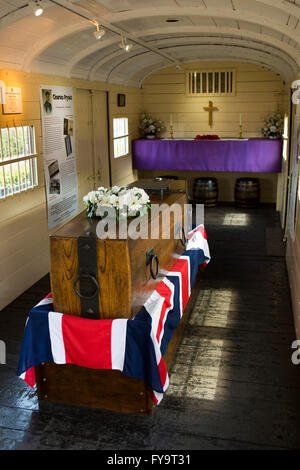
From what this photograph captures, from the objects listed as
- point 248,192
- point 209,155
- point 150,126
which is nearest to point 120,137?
point 150,126

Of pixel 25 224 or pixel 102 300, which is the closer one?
pixel 102 300

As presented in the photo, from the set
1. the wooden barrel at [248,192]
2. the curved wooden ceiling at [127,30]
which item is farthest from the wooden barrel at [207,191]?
the curved wooden ceiling at [127,30]

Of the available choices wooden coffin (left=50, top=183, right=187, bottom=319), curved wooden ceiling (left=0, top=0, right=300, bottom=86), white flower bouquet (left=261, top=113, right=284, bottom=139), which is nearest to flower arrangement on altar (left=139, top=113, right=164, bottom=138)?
white flower bouquet (left=261, top=113, right=284, bottom=139)

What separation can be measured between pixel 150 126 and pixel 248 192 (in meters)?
2.84

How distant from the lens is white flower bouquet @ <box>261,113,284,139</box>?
10469 millimetres

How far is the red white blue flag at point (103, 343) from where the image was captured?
3383 millimetres

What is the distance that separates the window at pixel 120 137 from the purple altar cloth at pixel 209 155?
503mm

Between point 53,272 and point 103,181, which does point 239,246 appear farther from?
point 53,272

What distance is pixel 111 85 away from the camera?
30.5 feet

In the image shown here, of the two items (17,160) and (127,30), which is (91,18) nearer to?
(127,30)

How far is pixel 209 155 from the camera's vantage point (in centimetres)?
1072

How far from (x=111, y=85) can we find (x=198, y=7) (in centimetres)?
463

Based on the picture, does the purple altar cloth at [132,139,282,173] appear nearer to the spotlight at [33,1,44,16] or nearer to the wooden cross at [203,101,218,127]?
the wooden cross at [203,101,218,127]
